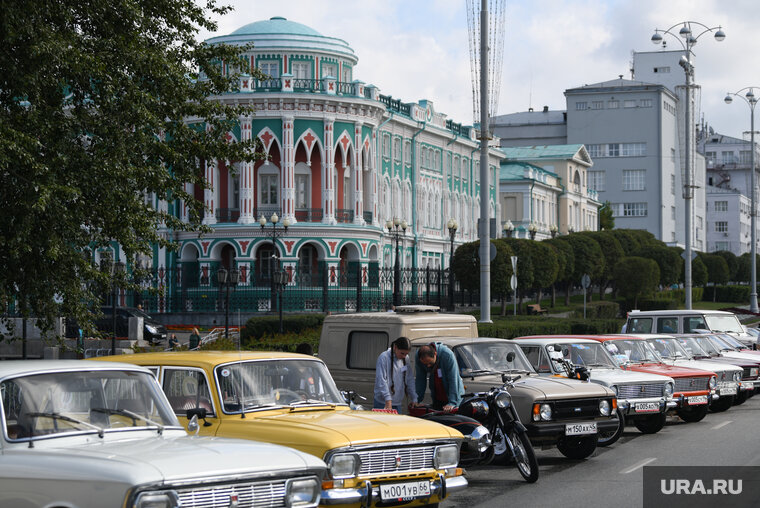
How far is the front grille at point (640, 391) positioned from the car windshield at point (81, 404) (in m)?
9.71

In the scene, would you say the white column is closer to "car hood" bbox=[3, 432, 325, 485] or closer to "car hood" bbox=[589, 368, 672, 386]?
"car hood" bbox=[589, 368, 672, 386]

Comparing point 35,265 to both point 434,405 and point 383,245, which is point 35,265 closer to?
point 434,405

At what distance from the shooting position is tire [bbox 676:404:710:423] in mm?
19438

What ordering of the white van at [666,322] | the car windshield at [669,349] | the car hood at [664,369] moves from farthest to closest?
the white van at [666,322], the car windshield at [669,349], the car hood at [664,369]

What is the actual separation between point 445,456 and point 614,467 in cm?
495

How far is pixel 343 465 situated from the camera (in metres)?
8.86

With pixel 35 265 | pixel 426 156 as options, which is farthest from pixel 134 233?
pixel 426 156

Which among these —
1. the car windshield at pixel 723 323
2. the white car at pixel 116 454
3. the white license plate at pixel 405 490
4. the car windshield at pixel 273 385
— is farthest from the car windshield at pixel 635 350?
the white car at pixel 116 454

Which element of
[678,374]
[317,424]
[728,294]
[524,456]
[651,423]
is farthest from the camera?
[728,294]

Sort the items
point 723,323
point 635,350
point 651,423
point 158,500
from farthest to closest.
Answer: point 723,323 < point 635,350 < point 651,423 < point 158,500

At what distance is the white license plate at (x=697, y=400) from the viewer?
18.9 metres

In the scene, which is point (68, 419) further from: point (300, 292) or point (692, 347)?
point (300, 292)

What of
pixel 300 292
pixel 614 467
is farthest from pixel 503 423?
pixel 300 292

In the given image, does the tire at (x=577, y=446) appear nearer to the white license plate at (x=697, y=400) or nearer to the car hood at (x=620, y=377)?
the car hood at (x=620, y=377)
